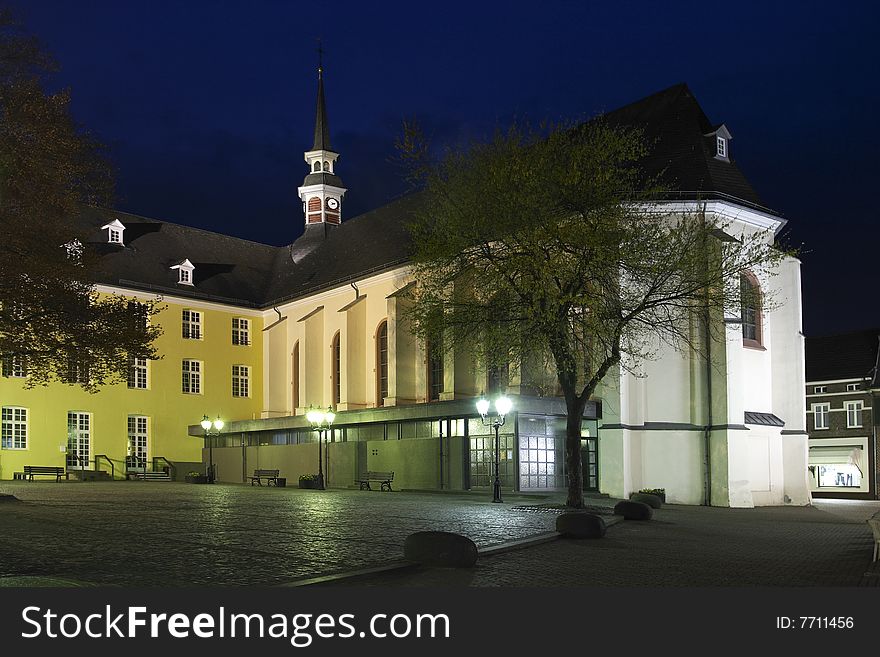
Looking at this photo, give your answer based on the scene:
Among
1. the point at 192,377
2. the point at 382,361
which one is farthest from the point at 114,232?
the point at 382,361

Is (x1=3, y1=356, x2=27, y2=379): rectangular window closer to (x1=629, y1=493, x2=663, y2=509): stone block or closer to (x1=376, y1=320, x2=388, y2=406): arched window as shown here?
(x1=629, y1=493, x2=663, y2=509): stone block

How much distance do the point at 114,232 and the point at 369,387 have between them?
1729 cm

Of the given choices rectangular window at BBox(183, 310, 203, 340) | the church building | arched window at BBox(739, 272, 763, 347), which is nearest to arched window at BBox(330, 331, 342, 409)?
the church building

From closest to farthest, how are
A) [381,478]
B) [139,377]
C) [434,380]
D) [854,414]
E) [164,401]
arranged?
[381,478]
[434,380]
[139,377]
[164,401]
[854,414]

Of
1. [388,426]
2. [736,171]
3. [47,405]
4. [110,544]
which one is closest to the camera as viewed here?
[110,544]

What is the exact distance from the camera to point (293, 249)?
63.1m

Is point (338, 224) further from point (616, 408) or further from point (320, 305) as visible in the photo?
point (616, 408)

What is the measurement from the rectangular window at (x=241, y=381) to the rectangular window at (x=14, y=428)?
1276 cm

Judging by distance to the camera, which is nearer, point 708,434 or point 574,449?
point 574,449

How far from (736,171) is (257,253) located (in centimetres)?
3525

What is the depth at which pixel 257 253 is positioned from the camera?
63.9m

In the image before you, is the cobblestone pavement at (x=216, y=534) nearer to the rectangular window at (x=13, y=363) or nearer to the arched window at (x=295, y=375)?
the rectangular window at (x=13, y=363)

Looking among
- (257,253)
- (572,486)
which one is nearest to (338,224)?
(257,253)

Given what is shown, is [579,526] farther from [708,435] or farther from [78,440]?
[78,440]
